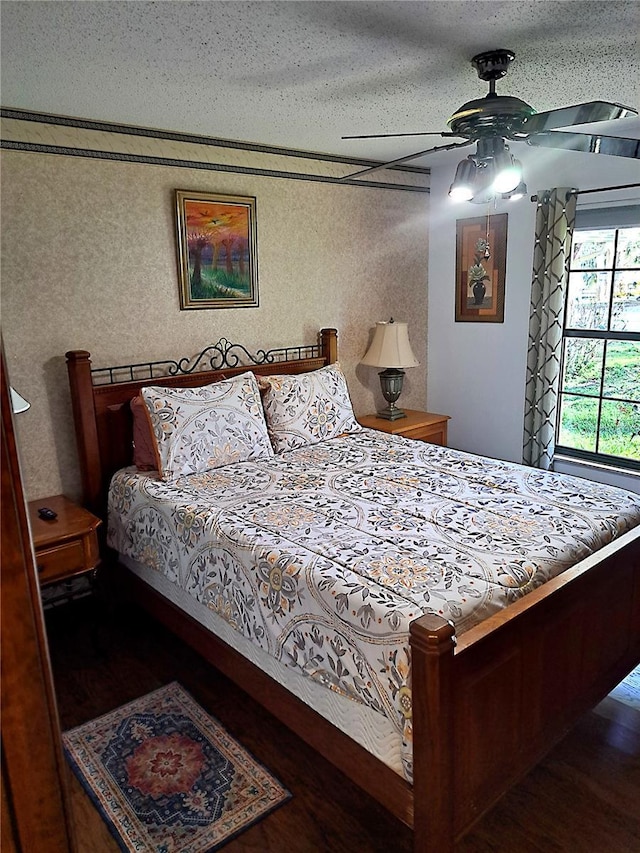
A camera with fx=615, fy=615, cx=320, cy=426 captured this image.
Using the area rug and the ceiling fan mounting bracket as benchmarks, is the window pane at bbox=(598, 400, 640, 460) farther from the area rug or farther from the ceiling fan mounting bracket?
the area rug

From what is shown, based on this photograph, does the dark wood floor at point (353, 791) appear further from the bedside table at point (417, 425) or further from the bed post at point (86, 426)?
the bedside table at point (417, 425)

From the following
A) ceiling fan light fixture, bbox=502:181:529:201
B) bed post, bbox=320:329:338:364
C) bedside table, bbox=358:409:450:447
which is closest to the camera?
ceiling fan light fixture, bbox=502:181:529:201

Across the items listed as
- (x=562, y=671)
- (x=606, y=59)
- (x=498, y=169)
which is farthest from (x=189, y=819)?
(x=606, y=59)

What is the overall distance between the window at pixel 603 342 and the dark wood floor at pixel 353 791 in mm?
1916

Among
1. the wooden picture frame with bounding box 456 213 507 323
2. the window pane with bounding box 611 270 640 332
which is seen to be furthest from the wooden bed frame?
the wooden picture frame with bounding box 456 213 507 323

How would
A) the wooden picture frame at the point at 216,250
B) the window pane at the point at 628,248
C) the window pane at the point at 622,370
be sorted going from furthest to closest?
the window pane at the point at 622,370, the window pane at the point at 628,248, the wooden picture frame at the point at 216,250

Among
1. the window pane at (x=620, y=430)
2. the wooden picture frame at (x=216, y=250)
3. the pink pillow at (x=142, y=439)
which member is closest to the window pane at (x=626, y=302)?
the window pane at (x=620, y=430)

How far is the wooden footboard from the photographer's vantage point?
1563 mm

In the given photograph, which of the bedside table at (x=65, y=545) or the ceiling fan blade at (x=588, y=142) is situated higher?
the ceiling fan blade at (x=588, y=142)

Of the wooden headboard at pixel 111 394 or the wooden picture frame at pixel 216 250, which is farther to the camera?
the wooden picture frame at pixel 216 250

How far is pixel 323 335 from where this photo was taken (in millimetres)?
4039

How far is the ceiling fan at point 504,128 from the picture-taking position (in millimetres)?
1871

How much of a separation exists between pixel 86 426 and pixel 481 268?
2.84 m

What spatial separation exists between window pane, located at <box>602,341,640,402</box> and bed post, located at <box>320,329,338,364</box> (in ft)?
5.63
